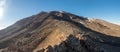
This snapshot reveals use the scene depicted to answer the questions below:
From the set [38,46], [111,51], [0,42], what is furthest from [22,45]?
[111,51]

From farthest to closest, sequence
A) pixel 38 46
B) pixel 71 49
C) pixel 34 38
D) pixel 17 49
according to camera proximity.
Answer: pixel 34 38
pixel 38 46
pixel 17 49
pixel 71 49

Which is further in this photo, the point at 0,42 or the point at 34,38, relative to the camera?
the point at 0,42

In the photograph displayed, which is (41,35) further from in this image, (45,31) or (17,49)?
(17,49)

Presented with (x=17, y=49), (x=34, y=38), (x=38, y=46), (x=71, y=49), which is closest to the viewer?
(x=71, y=49)

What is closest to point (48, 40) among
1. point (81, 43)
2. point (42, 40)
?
point (42, 40)

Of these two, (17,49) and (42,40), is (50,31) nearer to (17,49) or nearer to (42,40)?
(42,40)

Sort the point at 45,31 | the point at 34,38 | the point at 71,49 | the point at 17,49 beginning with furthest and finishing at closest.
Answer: the point at 45,31, the point at 34,38, the point at 17,49, the point at 71,49

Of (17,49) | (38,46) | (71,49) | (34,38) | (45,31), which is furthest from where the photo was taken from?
(45,31)

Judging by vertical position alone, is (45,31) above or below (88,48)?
above

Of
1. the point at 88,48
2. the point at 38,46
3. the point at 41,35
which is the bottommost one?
the point at 88,48
